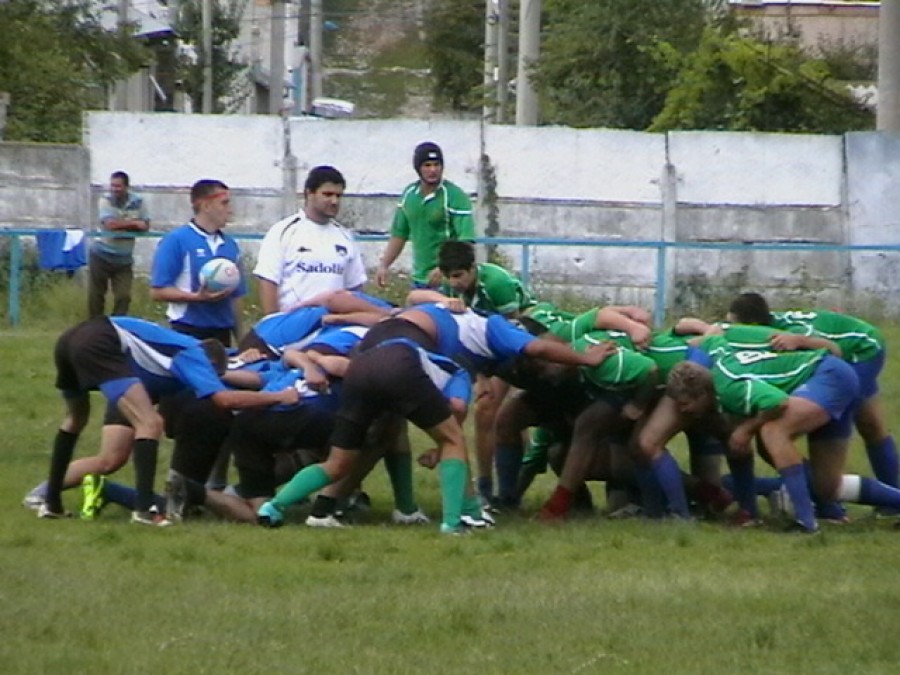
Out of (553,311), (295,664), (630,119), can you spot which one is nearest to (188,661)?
(295,664)

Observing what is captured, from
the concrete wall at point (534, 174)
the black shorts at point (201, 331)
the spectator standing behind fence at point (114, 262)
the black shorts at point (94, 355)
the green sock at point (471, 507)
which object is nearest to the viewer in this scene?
the black shorts at point (94, 355)

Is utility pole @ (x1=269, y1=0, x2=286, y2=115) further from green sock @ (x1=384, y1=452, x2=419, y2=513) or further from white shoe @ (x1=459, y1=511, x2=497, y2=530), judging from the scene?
white shoe @ (x1=459, y1=511, x2=497, y2=530)

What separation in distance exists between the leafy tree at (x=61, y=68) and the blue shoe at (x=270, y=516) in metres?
23.4

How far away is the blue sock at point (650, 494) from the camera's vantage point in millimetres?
11586

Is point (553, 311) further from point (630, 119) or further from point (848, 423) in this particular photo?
point (630, 119)

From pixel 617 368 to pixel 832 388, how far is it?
1.15 m

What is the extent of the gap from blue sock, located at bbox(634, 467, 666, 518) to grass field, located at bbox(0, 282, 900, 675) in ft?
0.90

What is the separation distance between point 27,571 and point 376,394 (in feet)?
6.79

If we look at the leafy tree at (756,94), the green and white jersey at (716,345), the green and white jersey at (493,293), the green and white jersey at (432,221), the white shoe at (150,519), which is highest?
the leafy tree at (756,94)

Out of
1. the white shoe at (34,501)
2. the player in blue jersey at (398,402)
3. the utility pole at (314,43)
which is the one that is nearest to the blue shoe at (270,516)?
the player in blue jersey at (398,402)

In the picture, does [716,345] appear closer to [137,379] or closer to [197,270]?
[137,379]

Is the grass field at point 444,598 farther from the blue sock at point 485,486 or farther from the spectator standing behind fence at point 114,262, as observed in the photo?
the spectator standing behind fence at point 114,262

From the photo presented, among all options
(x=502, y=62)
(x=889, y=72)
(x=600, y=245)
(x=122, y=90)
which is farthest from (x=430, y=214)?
(x=122, y=90)

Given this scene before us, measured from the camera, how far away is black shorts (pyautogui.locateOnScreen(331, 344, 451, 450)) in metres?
10.7
